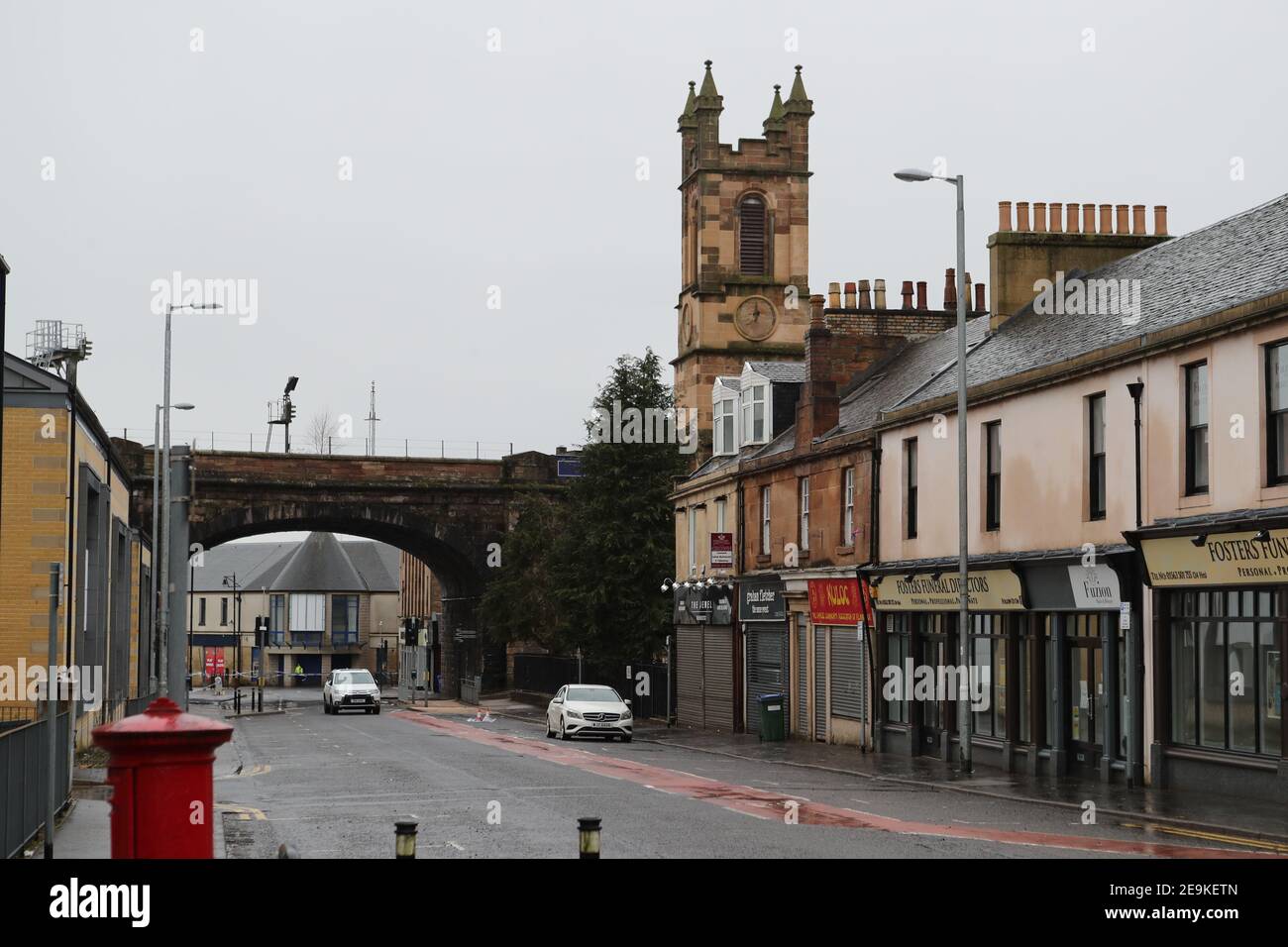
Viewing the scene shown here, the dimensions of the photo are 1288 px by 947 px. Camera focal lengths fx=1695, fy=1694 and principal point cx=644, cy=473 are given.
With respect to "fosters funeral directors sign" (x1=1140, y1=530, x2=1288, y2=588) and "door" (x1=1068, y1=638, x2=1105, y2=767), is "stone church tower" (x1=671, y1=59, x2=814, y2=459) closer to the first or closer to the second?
"door" (x1=1068, y1=638, x2=1105, y2=767)

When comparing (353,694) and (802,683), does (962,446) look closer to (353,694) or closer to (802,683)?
(802,683)

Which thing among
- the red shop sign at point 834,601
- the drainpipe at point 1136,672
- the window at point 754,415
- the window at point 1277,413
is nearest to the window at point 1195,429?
the drainpipe at point 1136,672

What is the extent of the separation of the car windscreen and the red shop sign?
569 cm

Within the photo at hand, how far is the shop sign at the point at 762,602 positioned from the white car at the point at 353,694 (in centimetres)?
2192

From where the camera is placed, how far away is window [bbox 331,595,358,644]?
4944 inches

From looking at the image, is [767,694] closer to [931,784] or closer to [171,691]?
[931,784]

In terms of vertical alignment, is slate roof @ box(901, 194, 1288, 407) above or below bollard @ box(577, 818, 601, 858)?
above

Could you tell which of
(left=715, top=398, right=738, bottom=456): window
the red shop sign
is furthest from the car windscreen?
(left=715, top=398, right=738, bottom=456): window

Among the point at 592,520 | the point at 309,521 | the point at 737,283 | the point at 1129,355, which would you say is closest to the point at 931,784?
the point at 1129,355

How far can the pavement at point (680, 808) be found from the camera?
56.7 feet

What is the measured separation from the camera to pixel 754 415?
153 ft

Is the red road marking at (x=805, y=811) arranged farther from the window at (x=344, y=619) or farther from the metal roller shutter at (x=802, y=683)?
the window at (x=344, y=619)
